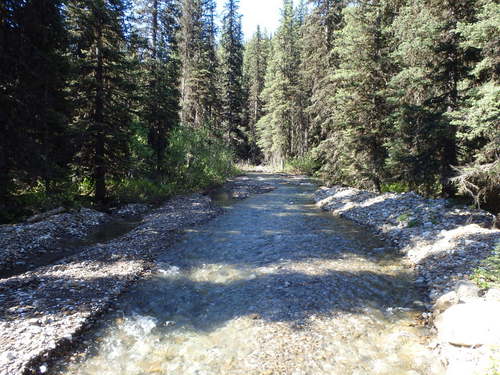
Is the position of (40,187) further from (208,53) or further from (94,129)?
(208,53)

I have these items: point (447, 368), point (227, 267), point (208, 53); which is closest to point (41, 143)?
point (227, 267)

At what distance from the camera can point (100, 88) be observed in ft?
49.1

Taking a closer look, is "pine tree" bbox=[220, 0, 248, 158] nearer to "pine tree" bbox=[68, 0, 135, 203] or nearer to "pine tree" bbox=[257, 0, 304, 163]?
"pine tree" bbox=[257, 0, 304, 163]

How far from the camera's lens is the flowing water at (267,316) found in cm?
534

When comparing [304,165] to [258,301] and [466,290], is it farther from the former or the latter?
[466,290]

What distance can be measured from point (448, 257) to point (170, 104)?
1909 cm

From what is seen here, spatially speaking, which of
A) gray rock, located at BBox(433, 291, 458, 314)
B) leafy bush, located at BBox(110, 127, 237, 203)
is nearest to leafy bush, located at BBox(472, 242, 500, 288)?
gray rock, located at BBox(433, 291, 458, 314)

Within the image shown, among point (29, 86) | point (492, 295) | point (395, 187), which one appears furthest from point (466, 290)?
point (29, 86)

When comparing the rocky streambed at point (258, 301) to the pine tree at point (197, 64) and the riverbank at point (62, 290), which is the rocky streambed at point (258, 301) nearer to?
the riverbank at point (62, 290)

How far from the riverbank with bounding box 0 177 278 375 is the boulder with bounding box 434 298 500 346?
708 centimetres

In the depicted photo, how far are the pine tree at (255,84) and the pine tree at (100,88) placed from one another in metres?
46.2

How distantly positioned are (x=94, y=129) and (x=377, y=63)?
16098 mm

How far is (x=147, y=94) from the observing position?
20703 millimetres

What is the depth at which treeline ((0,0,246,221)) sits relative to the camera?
452 inches
